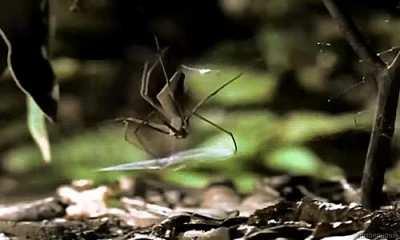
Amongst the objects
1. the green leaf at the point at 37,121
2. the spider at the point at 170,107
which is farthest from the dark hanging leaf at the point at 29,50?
the spider at the point at 170,107

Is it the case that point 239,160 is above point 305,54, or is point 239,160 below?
below

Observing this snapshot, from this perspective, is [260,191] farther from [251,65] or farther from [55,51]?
[55,51]

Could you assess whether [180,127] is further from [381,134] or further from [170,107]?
[381,134]

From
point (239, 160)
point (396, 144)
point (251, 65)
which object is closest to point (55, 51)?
point (251, 65)

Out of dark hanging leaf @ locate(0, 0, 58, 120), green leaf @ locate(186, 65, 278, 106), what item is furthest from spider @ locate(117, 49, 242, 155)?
green leaf @ locate(186, 65, 278, 106)

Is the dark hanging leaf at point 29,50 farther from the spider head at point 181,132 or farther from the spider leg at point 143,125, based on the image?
the spider head at point 181,132
